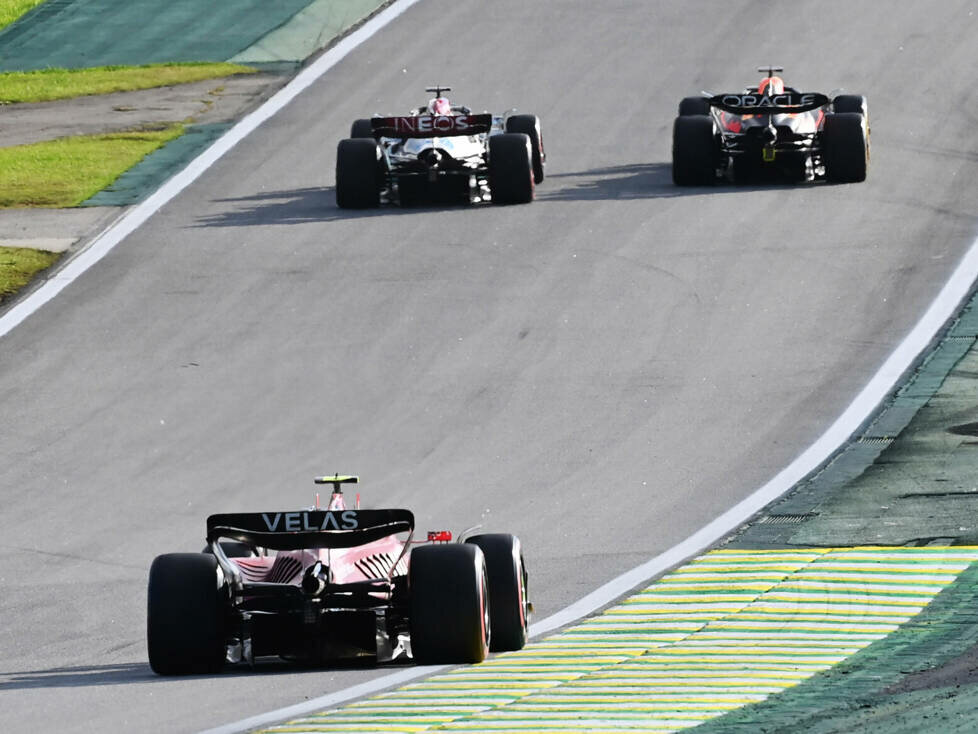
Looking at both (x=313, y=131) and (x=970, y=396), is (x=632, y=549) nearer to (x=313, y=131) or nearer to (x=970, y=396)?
(x=970, y=396)

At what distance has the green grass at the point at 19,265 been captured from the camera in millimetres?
28453

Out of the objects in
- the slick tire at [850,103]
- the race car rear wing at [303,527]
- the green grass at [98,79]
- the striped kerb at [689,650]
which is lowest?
the striped kerb at [689,650]

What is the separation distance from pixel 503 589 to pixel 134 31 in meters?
33.3

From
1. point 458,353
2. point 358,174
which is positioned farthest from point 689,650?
point 358,174

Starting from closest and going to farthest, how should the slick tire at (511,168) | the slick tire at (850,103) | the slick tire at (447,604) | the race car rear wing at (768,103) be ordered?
the slick tire at (447,604), the slick tire at (511,168), the race car rear wing at (768,103), the slick tire at (850,103)

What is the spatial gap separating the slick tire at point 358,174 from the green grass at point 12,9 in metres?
17.1

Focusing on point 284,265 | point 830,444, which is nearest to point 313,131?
point 284,265

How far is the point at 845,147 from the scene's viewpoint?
30.7 metres

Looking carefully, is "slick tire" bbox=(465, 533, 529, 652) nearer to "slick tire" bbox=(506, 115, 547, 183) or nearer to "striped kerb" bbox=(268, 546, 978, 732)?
"striped kerb" bbox=(268, 546, 978, 732)

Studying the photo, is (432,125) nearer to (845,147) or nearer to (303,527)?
(845,147)

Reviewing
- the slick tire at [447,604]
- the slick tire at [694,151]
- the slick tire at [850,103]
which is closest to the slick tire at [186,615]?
the slick tire at [447,604]

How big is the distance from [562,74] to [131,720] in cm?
2881

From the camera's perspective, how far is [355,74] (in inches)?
1571

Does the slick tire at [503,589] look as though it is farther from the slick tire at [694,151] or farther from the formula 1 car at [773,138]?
the slick tire at [694,151]
